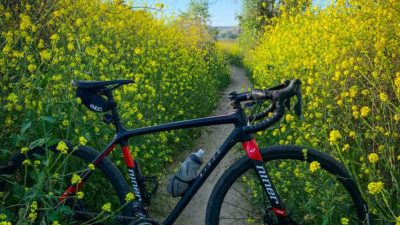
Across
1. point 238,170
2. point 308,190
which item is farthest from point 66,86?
point 308,190

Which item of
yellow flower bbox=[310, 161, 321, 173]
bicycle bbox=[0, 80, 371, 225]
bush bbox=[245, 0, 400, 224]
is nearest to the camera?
yellow flower bbox=[310, 161, 321, 173]

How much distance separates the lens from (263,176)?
2.48 m

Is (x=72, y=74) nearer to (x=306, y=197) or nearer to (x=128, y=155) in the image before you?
(x=128, y=155)

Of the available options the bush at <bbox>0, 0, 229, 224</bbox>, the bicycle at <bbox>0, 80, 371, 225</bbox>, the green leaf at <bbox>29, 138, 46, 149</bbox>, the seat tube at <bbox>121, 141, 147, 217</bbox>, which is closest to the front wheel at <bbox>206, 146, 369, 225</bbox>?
the bicycle at <bbox>0, 80, 371, 225</bbox>

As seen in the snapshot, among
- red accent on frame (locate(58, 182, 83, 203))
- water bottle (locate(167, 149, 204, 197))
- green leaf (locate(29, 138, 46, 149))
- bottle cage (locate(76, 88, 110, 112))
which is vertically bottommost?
red accent on frame (locate(58, 182, 83, 203))

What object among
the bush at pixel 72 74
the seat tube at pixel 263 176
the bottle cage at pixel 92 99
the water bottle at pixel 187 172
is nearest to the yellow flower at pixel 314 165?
the seat tube at pixel 263 176

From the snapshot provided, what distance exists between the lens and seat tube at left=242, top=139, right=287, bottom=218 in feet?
8.09

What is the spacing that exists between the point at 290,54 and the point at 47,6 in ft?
10.8

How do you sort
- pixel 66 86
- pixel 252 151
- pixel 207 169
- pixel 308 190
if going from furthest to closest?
pixel 66 86, pixel 308 190, pixel 207 169, pixel 252 151

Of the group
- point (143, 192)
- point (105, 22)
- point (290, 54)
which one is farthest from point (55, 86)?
point (290, 54)

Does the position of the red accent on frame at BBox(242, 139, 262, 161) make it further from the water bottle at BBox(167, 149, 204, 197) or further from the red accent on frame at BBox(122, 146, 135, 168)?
the red accent on frame at BBox(122, 146, 135, 168)

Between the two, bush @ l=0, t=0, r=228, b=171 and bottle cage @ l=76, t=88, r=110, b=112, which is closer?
bottle cage @ l=76, t=88, r=110, b=112

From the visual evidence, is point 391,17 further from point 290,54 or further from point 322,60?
point 290,54

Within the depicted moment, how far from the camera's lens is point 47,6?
17.0ft
